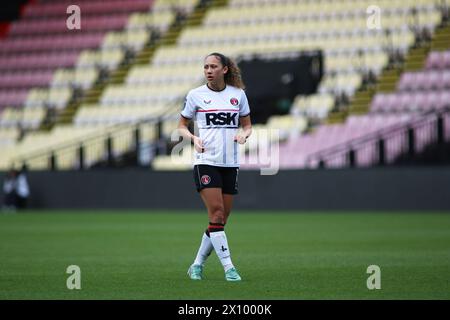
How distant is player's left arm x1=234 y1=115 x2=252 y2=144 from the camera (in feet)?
35.5

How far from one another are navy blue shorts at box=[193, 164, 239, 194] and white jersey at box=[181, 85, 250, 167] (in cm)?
6

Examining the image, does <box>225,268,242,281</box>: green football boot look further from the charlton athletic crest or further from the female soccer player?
the charlton athletic crest

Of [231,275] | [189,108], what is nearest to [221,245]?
[231,275]

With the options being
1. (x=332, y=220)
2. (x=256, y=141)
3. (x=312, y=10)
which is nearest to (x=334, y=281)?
(x=332, y=220)

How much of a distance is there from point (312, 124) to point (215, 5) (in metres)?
8.39

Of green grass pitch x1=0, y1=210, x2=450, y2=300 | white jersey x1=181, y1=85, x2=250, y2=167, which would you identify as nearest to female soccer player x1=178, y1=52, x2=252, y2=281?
white jersey x1=181, y1=85, x2=250, y2=167

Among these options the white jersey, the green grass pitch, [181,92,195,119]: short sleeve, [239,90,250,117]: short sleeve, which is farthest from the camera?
[239,90,250,117]: short sleeve

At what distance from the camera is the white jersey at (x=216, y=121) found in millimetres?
10922

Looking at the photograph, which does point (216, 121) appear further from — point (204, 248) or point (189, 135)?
point (204, 248)

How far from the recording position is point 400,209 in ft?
87.8

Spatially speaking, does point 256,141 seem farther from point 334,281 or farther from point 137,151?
point 334,281

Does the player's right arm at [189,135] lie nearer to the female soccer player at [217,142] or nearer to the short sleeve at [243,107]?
the female soccer player at [217,142]

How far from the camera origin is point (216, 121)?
11.0m

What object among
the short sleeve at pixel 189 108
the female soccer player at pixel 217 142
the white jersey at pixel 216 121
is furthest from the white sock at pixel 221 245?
the short sleeve at pixel 189 108
